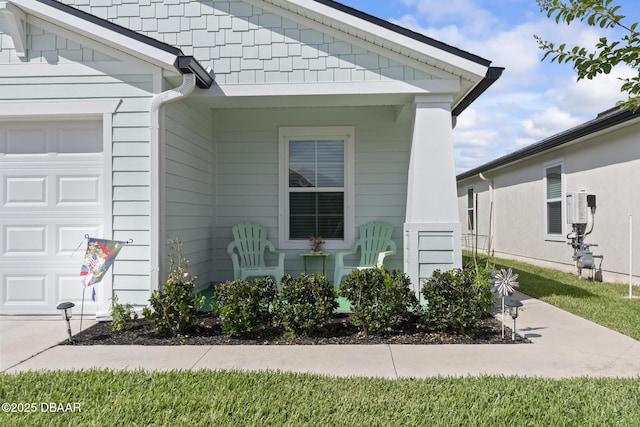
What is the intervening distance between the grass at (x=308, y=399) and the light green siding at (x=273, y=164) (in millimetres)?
3825

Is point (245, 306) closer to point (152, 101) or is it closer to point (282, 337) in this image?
point (282, 337)

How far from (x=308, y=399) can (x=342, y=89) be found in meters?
3.58

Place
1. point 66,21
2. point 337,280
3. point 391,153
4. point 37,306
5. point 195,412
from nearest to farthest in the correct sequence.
A: point 195,412 < point 66,21 < point 37,306 < point 337,280 < point 391,153

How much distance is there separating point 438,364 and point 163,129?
3.70 meters

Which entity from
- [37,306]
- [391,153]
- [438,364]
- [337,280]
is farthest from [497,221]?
[37,306]

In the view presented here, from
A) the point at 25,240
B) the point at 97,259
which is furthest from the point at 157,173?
the point at 25,240

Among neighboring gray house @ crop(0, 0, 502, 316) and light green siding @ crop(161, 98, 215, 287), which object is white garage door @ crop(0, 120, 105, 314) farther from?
light green siding @ crop(161, 98, 215, 287)

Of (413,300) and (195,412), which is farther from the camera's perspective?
(413,300)

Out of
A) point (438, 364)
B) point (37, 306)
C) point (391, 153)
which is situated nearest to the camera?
point (438, 364)

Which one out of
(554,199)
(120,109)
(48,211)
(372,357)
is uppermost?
(120,109)

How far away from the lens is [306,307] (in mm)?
4254

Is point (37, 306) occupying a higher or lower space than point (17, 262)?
lower

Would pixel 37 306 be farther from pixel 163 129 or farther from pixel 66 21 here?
pixel 66 21

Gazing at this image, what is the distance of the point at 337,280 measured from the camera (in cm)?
631
